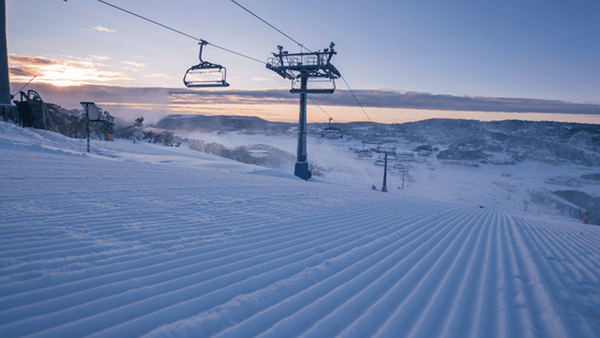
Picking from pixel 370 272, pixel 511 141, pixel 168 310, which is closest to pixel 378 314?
pixel 370 272

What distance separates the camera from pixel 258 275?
8.36ft

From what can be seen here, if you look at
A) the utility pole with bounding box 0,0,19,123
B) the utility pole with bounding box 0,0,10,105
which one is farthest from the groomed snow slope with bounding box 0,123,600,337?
the utility pole with bounding box 0,0,10,105

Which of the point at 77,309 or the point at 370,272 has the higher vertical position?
the point at 77,309

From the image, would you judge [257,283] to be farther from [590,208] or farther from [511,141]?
[511,141]

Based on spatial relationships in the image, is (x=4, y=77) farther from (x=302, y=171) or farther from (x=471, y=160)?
(x=471, y=160)

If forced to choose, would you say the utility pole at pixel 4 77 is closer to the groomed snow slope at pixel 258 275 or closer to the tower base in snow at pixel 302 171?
the groomed snow slope at pixel 258 275

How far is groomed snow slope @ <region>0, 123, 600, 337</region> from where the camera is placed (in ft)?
6.08

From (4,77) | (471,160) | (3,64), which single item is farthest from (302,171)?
(471,160)

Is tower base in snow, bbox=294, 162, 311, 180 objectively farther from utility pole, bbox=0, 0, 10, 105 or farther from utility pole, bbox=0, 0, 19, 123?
utility pole, bbox=0, 0, 10, 105

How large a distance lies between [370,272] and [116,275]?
237 cm

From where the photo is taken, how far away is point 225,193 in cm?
663

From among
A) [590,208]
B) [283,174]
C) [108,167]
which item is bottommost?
[590,208]

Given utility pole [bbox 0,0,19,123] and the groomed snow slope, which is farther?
utility pole [bbox 0,0,19,123]

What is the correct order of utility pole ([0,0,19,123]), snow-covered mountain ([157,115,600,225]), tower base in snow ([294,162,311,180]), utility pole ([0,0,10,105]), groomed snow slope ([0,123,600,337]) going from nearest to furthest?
groomed snow slope ([0,123,600,337])
utility pole ([0,0,19,123])
utility pole ([0,0,10,105])
tower base in snow ([294,162,311,180])
snow-covered mountain ([157,115,600,225])
